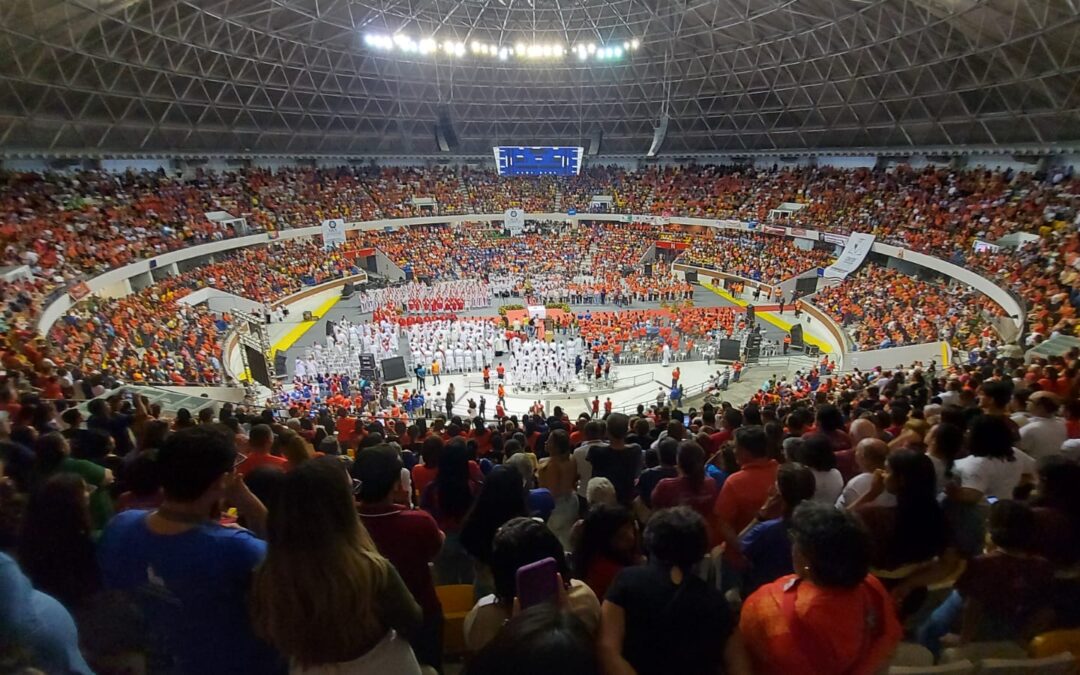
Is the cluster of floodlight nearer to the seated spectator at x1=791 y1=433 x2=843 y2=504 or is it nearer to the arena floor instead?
the arena floor

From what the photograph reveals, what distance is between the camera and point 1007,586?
9.67 ft

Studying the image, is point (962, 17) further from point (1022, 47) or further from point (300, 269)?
point (300, 269)

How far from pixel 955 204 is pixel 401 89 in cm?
3439

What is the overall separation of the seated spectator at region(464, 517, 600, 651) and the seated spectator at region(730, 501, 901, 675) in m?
0.66

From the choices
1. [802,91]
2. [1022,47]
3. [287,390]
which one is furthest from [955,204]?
[287,390]

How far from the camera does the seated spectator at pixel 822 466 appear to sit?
444cm

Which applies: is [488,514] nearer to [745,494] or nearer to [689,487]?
[689,487]

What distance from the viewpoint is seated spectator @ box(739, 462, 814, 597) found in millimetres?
3443

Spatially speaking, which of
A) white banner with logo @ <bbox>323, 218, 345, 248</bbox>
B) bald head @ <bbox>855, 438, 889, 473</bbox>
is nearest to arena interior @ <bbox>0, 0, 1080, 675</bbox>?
white banner with logo @ <bbox>323, 218, 345, 248</bbox>

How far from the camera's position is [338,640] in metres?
2.03

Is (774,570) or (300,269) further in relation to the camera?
(300,269)

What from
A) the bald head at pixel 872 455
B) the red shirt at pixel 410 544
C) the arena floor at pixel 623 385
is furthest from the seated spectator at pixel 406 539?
the arena floor at pixel 623 385

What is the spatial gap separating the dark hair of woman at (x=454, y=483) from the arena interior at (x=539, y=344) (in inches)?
0.8

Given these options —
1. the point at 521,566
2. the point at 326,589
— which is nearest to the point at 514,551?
the point at 521,566
